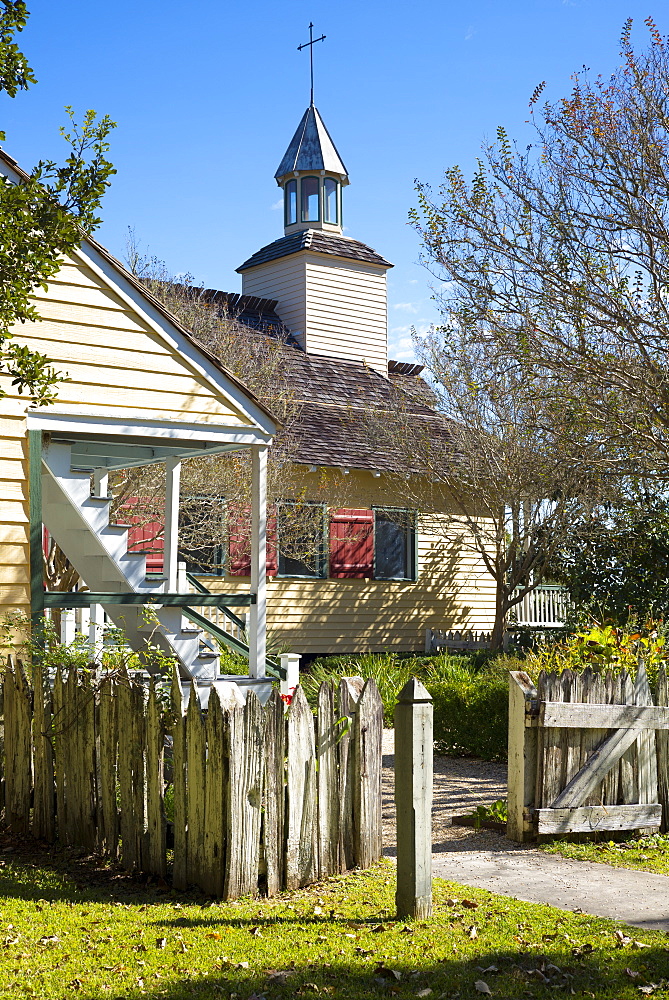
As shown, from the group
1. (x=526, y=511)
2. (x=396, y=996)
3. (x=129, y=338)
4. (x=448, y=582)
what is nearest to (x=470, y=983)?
(x=396, y=996)

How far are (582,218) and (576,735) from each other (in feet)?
21.0

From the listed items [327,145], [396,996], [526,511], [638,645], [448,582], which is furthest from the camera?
[327,145]

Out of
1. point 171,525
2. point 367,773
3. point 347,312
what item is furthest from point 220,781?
point 347,312

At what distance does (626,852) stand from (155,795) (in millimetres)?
3606

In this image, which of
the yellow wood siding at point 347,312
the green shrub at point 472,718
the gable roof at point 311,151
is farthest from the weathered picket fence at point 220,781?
the gable roof at point 311,151

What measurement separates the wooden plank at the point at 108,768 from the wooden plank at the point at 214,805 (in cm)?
110

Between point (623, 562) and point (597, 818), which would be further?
point (623, 562)

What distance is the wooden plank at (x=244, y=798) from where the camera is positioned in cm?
591

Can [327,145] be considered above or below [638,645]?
above

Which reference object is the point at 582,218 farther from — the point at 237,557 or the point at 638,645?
the point at 237,557

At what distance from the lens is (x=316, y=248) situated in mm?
25750

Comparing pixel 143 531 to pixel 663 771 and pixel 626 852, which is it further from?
pixel 626 852

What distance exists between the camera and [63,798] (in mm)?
7496

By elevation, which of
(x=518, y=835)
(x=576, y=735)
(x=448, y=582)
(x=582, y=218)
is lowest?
(x=518, y=835)
